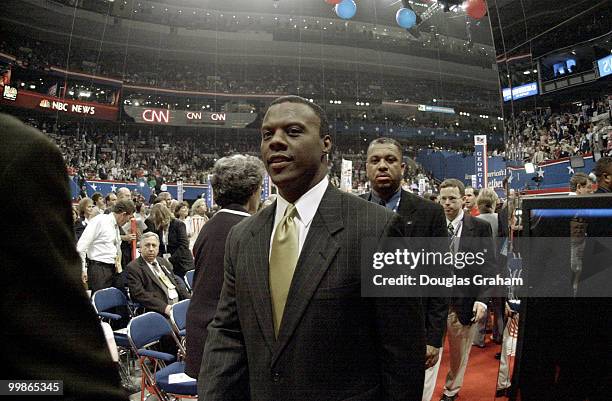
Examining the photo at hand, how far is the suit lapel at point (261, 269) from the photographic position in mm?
977

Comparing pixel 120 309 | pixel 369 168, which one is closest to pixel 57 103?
pixel 120 309

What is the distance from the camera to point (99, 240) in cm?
389

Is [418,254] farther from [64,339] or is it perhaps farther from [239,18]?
[239,18]

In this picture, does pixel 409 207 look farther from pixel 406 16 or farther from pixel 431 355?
pixel 406 16

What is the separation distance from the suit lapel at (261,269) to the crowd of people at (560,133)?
534 mm

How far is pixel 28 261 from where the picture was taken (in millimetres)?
334

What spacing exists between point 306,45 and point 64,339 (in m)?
18.0

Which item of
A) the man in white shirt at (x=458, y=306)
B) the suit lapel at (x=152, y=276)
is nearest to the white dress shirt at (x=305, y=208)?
the man in white shirt at (x=458, y=306)

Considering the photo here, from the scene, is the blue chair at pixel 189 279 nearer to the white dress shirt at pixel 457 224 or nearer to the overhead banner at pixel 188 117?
the white dress shirt at pixel 457 224

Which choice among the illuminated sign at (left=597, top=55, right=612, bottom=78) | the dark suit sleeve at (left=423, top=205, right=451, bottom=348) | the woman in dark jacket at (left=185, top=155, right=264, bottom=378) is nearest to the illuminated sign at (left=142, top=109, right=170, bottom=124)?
the woman in dark jacket at (left=185, top=155, right=264, bottom=378)

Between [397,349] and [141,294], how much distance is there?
281 centimetres

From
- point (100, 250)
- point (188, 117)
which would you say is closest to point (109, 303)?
point (100, 250)

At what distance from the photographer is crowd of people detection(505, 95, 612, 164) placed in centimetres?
77

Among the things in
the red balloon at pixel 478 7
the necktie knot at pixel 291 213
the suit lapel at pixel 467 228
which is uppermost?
the red balloon at pixel 478 7
